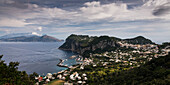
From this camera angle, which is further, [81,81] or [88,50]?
[88,50]

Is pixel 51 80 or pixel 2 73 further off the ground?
pixel 2 73

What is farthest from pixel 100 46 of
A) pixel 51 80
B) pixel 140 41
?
pixel 51 80

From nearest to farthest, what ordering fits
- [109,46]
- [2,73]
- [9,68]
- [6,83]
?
[6,83] < [2,73] < [9,68] < [109,46]

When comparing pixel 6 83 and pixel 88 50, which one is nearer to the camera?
pixel 6 83

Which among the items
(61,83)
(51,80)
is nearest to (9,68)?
(61,83)

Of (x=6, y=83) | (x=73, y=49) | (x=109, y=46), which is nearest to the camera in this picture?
(x=6, y=83)

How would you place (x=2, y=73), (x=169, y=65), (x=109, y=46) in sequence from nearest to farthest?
1. (x=2, y=73)
2. (x=169, y=65)
3. (x=109, y=46)

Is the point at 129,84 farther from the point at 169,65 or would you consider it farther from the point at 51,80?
the point at 51,80

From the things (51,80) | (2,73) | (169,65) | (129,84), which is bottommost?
(51,80)

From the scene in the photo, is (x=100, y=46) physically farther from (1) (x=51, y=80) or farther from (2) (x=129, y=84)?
(2) (x=129, y=84)
